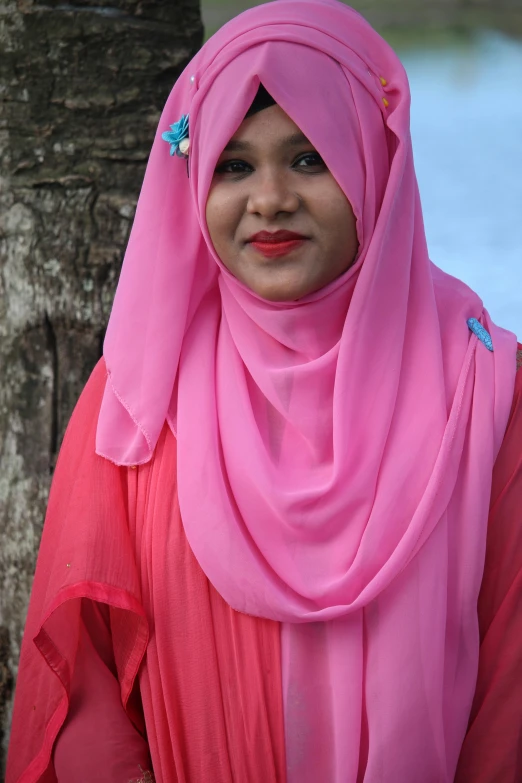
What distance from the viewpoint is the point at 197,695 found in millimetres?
1574

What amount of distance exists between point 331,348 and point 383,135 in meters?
0.36

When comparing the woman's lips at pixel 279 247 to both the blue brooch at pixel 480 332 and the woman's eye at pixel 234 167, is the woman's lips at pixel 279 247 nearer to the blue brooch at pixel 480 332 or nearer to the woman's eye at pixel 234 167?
the woman's eye at pixel 234 167

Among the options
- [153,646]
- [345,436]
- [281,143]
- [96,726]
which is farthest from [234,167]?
[96,726]

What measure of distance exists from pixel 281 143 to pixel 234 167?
0.10 metres

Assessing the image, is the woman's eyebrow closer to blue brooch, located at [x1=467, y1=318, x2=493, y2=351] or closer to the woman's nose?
the woman's nose

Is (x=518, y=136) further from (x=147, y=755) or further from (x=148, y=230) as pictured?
(x=147, y=755)

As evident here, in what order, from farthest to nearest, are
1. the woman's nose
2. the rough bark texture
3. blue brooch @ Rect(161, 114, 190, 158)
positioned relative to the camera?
the rough bark texture, blue brooch @ Rect(161, 114, 190, 158), the woman's nose

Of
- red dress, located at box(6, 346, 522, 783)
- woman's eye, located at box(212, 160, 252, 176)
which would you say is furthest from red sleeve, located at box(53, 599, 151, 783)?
woman's eye, located at box(212, 160, 252, 176)

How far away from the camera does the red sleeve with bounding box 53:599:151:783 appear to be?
161cm

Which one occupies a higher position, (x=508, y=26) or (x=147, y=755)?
(x=508, y=26)

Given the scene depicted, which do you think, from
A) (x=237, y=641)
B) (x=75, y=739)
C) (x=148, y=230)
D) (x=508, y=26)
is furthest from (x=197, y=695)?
(x=508, y=26)

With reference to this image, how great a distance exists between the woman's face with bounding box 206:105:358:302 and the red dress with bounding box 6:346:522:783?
36cm

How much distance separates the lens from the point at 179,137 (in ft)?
5.20

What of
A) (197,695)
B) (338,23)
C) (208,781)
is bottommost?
(208,781)
